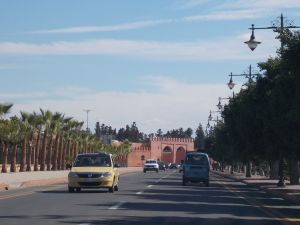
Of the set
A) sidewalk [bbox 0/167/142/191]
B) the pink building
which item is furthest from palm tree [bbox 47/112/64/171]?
the pink building

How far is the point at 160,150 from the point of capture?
183000 mm

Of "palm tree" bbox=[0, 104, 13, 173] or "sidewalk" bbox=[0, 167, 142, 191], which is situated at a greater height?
"palm tree" bbox=[0, 104, 13, 173]

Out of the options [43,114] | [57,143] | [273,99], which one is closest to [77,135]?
[57,143]

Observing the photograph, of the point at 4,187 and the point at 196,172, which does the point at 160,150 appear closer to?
the point at 196,172

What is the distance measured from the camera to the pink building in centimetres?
17562

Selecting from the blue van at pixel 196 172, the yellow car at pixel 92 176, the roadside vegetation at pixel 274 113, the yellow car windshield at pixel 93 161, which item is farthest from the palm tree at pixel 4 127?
the yellow car at pixel 92 176

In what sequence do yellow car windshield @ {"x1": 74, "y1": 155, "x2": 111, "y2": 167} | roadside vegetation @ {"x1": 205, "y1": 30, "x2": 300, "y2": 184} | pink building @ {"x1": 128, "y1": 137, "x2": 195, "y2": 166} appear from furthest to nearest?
pink building @ {"x1": 128, "y1": 137, "x2": 195, "y2": 166} < yellow car windshield @ {"x1": 74, "y1": 155, "x2": 111, "y2": 167} < roadside vegetation @ {"x1": 205, "y1": 30, "x2": 300, "y2": 184}

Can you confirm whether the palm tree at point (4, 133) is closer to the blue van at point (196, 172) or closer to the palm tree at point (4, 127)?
the palm tree at point (4, 127)

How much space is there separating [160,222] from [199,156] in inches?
1153

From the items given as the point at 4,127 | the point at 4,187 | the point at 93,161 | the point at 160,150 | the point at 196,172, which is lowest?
the point at 4,187

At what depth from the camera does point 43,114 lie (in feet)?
267

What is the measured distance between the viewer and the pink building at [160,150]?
576ft

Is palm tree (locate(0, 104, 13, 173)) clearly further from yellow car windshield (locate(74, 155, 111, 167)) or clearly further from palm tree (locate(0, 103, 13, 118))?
yellow car windshield (locate(74, 155, 111, 167))

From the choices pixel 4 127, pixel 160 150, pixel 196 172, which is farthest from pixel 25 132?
pixel 160 150
